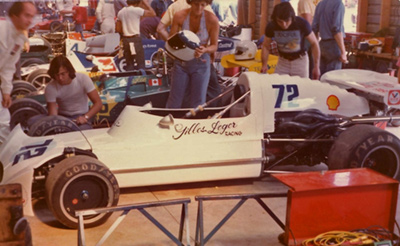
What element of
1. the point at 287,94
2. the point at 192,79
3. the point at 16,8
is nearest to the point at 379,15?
the point at 192,79

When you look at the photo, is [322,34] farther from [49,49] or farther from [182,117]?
[49,49]

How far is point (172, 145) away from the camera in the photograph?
500 cm

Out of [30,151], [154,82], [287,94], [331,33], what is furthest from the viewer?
[154,82]

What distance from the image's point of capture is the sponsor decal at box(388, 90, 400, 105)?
5.50 m

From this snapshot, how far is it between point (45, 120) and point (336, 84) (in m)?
3.18

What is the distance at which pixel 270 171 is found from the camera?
5.35 metres

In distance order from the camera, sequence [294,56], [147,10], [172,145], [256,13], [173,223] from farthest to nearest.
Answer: [256,13] → [147,10] → [294,56] → [172,145] → [173,223]

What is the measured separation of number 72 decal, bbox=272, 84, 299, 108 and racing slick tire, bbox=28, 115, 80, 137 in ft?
6.76

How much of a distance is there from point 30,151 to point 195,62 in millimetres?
2230

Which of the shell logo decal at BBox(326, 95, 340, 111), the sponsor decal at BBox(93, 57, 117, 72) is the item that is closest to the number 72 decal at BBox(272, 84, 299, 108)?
the shell logo decal at BBox(326, 95, 340, 111)

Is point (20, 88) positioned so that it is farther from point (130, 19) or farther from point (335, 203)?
point (335, 203)

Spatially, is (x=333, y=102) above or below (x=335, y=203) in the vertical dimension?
above

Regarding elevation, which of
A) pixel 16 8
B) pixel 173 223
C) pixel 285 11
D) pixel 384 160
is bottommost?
pixel 173 223

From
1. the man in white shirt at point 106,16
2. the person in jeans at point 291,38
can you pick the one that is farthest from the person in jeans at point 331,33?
the man in white shirt at point 106,16
